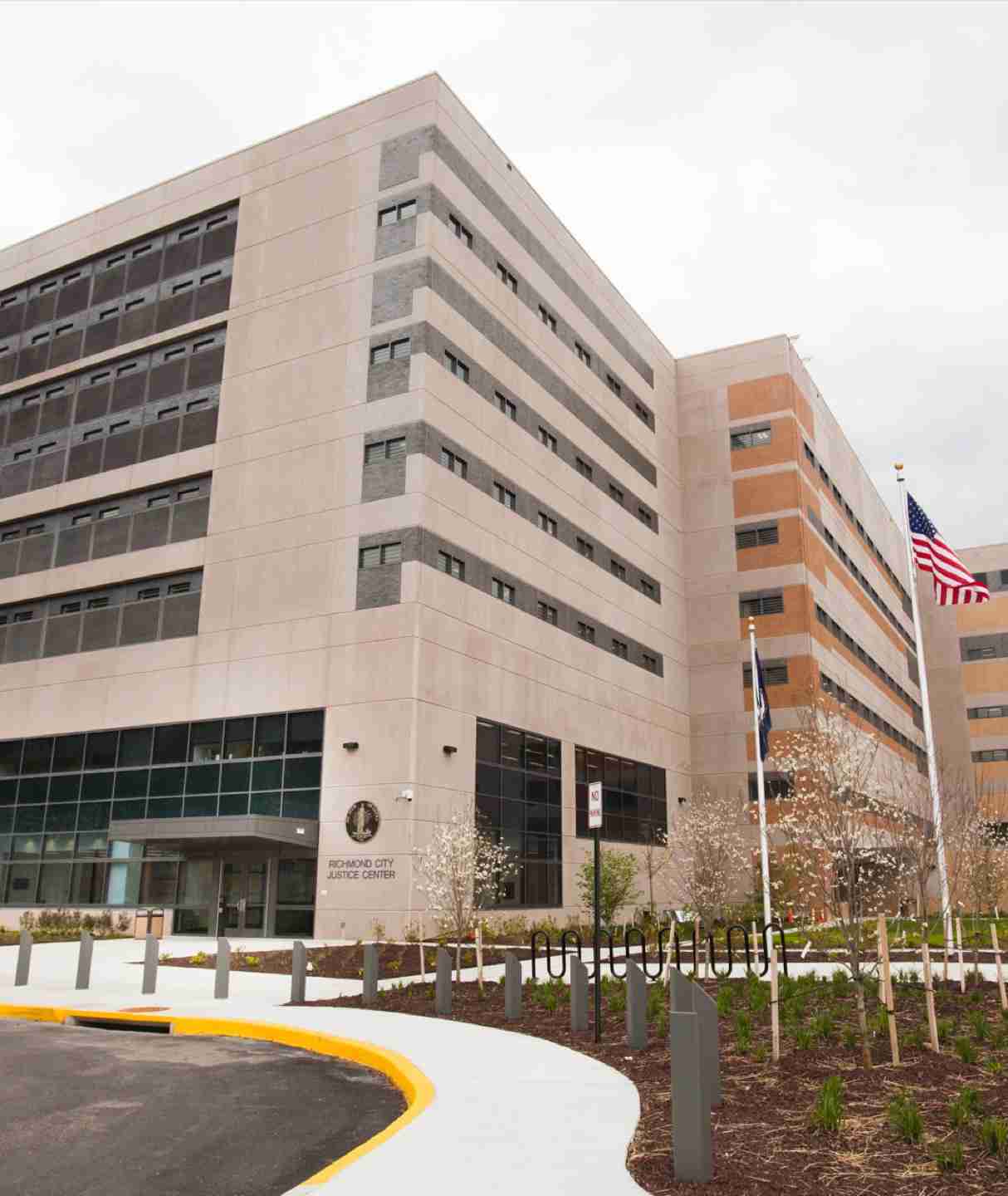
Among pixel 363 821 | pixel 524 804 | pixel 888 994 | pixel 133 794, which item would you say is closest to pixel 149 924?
pixel 133 794

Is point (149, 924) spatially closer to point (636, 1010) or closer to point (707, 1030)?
point (636, 1010)

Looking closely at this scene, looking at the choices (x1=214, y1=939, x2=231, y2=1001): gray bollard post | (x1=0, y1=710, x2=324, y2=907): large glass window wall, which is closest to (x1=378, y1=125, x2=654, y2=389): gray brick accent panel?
(x1=0, y1=710, x2=324, y2=907): large glass window wall

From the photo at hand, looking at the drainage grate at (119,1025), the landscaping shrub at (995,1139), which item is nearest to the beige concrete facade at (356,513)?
the drainage grate at (119,1025)

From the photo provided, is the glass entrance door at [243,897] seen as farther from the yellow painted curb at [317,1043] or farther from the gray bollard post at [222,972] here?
the yellow painted curb at [317,1043]

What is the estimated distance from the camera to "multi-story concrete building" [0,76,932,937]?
3541cm

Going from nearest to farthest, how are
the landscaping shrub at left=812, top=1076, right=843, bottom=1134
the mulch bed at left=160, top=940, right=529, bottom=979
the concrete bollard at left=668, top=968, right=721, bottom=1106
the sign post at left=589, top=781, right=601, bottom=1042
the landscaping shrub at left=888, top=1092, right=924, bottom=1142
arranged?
the landscaping shrub at left=888, top=1092, right=924, bottom=1142 < the landscaping shrub at left=812, top=1076, right=843, bottom=1134 < the concrete bollard at left=668, top=968, right=721, bottom=1106 < the sign post at left=589, top=781, right=601, bottom=1042 < the mulch bed at left=160, top=940, right=529, bottom=979

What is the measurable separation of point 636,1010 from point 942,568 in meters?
16.7

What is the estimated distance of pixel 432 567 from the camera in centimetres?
3572

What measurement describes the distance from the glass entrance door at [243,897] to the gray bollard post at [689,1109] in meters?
30.7

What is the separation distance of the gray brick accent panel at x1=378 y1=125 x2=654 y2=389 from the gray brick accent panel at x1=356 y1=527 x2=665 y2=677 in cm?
1440

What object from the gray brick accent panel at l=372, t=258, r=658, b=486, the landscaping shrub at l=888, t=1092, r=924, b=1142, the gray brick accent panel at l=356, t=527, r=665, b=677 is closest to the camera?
the landscaping shrub at l=888, t=1092, r=924, b=1142

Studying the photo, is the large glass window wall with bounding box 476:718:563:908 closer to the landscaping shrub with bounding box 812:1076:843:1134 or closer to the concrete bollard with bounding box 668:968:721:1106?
the concrete bollard with bounding box 668:968:721:1106

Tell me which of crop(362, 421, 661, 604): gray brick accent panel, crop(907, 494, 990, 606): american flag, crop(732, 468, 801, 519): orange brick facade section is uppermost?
crop(732, 468, 801, 519): orange brick facade section

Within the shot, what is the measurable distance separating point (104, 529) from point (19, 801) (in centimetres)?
1131
